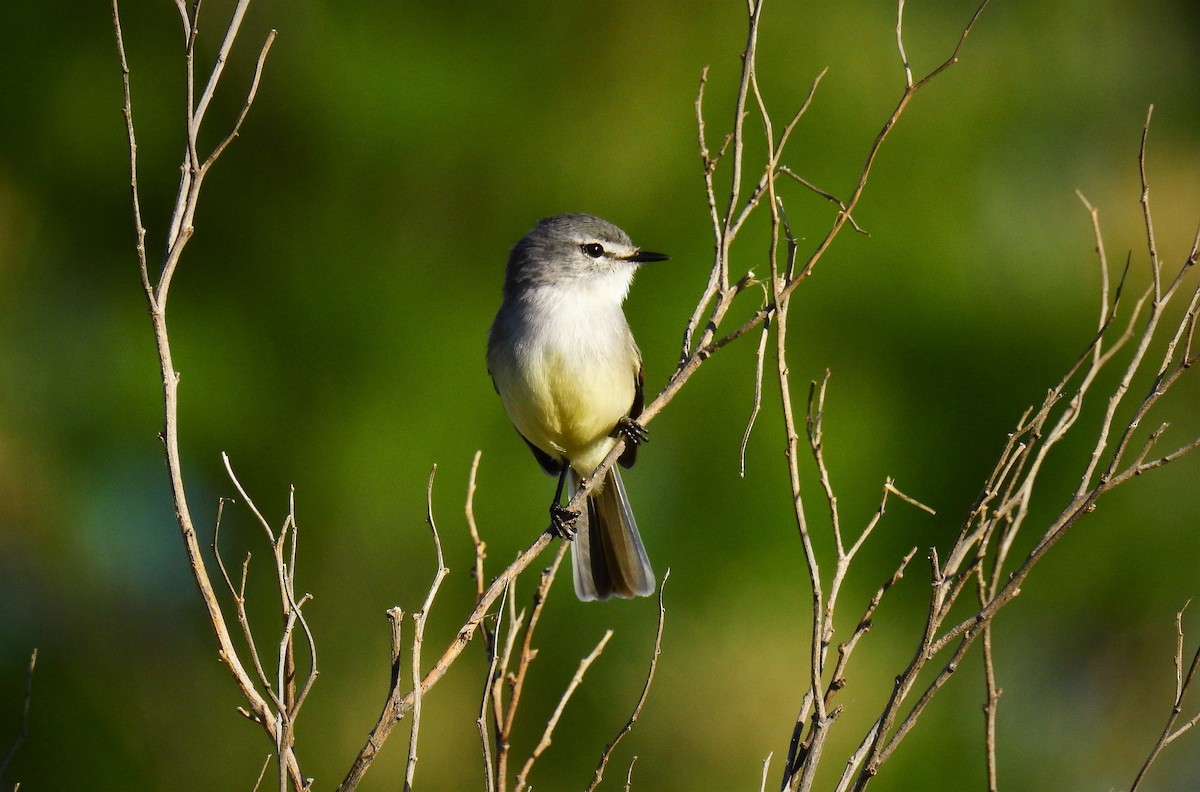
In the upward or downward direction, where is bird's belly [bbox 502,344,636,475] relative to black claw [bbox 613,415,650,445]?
upward

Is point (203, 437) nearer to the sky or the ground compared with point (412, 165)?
nearer to the ground

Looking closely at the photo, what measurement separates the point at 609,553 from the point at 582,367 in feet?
2.80

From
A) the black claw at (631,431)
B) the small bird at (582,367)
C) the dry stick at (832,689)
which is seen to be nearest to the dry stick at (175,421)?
the dry stick at (832,689)

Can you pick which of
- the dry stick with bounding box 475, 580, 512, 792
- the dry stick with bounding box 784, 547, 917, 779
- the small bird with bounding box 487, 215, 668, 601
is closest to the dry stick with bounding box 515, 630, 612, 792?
the dry stick with bounding box 475, 580, 512, 792

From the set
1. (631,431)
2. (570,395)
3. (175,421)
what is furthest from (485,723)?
(631,431)

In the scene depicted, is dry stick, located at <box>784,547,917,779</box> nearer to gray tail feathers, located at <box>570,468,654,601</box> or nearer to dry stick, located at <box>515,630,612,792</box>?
dry stick, located at <box>515,630,612,792</box>

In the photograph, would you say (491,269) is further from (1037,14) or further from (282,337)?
(1037,14)

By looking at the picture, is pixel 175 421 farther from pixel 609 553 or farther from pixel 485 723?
pixel 609 553

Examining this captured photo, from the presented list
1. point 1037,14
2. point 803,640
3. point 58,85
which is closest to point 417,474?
point 803,640

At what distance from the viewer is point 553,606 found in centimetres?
596

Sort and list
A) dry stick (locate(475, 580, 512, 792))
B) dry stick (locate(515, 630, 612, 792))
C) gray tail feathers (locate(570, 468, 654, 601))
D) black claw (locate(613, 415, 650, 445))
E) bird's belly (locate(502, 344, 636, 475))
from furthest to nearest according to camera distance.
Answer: gray tail feathers (locate(570, 468, 654, 601)), black claw (locate(613, 415, 650, 445)), bird's belly (locate(502, 344, 636, 475)), dry stick (locate(515, 630, 612, 792)), dry stick (locate(475, 580, 512, 792))

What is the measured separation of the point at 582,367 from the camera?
447cm

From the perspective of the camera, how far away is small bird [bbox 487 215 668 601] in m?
4.49

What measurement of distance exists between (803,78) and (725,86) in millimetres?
435
